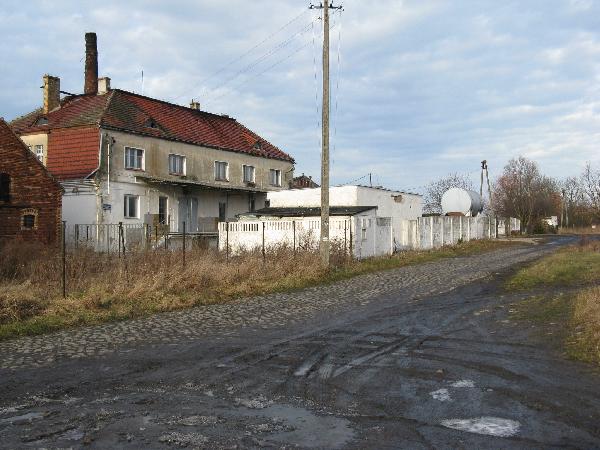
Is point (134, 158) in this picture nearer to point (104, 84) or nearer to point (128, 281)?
point (104, 84)

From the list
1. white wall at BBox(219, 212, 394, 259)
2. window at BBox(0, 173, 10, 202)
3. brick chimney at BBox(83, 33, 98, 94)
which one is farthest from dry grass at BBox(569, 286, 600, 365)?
brick chimney at BBox(83, 33, 98, 94)

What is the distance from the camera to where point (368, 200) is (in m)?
32.5

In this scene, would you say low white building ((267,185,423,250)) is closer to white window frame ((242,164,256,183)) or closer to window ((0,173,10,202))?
white window frame ((242,164,256,183))

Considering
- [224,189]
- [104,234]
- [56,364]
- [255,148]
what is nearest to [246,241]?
[104,234]

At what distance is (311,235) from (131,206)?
13.3 m

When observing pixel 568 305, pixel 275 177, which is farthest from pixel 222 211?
pixel 568 305

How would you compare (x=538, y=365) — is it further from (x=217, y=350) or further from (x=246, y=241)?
(x=246, y=241)

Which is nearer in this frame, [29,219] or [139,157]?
Result: [29,219]

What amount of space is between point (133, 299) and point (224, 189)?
23.9 m

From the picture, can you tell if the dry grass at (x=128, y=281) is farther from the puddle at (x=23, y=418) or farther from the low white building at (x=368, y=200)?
the low white building at (x=368, y=200)

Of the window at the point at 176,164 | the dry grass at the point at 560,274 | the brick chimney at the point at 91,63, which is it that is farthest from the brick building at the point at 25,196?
the dry grass at the point at 560,274

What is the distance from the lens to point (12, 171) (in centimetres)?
2633

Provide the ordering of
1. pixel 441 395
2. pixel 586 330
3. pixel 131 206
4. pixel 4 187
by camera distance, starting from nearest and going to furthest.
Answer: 1. pixel 441 395
2. pixel 586 330
3. pixel 4 187
4. pixel 131 206

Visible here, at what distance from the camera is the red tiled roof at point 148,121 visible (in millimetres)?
32562
